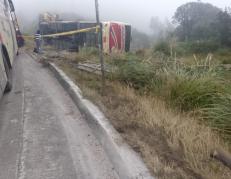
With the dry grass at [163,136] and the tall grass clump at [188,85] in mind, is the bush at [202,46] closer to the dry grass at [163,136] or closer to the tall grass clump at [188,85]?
the tall grass clump at [188,85]

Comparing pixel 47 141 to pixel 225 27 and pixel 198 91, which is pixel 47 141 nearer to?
pixel 198 91

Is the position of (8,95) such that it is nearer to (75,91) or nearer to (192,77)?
(75,91)

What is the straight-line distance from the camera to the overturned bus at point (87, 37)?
1847cm

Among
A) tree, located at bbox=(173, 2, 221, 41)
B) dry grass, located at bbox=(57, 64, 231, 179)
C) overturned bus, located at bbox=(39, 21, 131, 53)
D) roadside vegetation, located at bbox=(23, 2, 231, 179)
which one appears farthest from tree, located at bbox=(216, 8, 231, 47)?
dry grass, located at bbox=(57, 64, 231, 179)

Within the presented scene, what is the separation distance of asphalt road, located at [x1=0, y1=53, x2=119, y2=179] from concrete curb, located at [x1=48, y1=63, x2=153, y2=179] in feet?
0.32

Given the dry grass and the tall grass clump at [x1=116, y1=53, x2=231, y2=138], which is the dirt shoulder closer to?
the dry grass

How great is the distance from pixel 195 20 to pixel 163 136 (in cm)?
4142

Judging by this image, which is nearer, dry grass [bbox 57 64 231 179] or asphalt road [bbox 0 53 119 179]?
dry grass [bbox 57 64 231 179]

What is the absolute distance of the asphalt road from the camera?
4.57m

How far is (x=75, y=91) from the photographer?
7617 mm

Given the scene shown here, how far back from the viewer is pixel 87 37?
18.7 meters

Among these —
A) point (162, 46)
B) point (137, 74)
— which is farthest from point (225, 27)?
point (137, 74)

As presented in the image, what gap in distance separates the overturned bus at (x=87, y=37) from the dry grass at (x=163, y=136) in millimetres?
11493

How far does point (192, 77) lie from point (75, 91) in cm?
229
